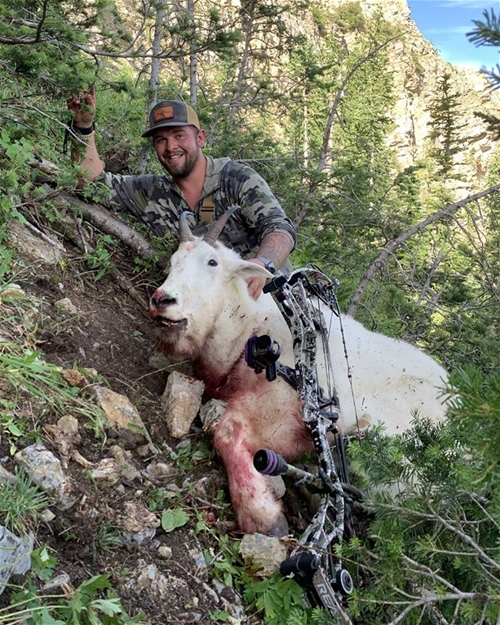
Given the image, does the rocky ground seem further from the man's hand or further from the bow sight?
the man's hand

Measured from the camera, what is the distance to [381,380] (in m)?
4.57

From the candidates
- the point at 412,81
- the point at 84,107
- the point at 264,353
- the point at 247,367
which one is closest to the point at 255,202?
the point at 84,107

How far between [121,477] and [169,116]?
4.04 metres

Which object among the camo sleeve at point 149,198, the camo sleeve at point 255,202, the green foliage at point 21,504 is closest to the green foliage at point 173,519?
the green foliage at point 21,504

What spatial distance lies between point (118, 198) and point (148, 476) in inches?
145

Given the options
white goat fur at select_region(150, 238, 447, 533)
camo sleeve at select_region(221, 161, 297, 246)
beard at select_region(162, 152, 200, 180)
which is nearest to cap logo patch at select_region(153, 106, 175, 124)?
beard at select_region(162, 152, 200, 180)

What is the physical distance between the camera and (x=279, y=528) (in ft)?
11.7

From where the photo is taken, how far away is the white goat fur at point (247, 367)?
422cm

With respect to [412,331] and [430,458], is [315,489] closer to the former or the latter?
[430,458]

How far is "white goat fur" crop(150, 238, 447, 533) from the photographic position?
4219mm

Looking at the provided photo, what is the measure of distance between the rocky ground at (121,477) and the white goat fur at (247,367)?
0.32m

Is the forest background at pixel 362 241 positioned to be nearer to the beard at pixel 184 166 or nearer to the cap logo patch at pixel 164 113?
the cap logo patch at pixel 164 113

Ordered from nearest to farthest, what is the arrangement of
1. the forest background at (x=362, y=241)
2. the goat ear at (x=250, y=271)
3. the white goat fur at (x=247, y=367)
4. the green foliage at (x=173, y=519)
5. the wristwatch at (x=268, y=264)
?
the forest background at (x=362, y=241), the green foliage at (x=173, y=519), the white goat fur at (x=247, y=367), the goat ear at (x=250, y=271), the wristwatch at (x=268, y=264)

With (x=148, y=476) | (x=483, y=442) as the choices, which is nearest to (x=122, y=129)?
(x=148, y=476)
